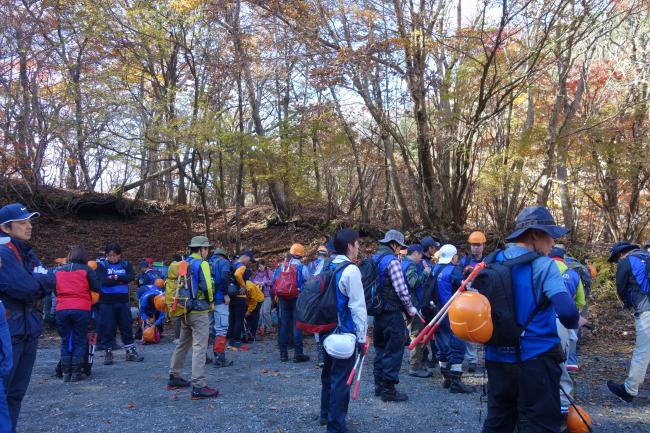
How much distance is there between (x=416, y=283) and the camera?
682 centimetres

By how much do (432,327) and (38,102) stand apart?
18.1 meters

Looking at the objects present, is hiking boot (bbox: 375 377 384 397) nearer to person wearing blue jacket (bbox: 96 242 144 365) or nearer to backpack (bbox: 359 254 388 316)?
backpack (bbox: 359 254 388 316)

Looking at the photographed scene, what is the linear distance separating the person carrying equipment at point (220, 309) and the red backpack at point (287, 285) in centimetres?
95

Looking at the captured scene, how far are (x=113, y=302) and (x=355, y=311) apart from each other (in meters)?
5.74

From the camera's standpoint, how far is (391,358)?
19.7ft

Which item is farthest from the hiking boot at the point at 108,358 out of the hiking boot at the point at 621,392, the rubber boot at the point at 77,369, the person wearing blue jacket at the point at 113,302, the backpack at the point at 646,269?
the backpack at the point at 646,269

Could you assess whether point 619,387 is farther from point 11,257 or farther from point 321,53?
point 321,53

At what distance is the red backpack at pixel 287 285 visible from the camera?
892cm

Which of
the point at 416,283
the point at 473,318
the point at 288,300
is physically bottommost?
the point at 288,300

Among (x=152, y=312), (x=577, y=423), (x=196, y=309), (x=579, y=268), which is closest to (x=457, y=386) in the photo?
(x=579, y=268)

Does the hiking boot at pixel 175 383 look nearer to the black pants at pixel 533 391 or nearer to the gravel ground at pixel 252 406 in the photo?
the gravel ground at pixel 252 406

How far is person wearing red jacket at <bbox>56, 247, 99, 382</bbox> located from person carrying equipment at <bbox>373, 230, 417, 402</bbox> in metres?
4.23

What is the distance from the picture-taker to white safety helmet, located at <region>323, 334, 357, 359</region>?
4543mm

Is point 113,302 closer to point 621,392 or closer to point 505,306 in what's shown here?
point 505,306
